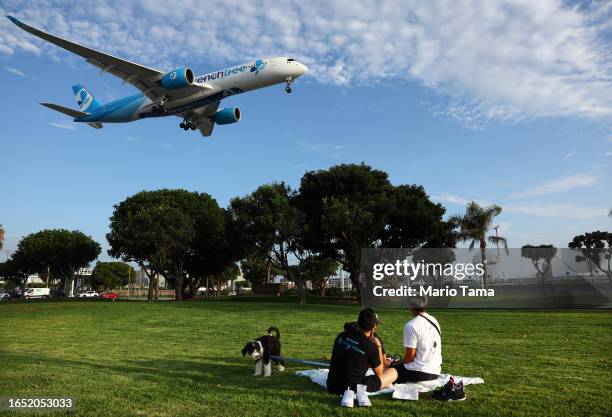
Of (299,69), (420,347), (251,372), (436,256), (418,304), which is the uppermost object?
(299,69)

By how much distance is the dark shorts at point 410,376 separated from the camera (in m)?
7.31

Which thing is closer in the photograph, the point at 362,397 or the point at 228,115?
the point at 362,397

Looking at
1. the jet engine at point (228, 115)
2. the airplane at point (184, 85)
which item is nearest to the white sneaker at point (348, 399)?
the airplane at point (184, 85)

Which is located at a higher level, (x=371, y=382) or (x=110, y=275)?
(x=110, y=275)

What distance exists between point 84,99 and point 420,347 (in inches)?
1553

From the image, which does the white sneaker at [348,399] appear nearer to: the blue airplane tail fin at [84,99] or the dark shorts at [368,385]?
the dark shorts at [368,385]

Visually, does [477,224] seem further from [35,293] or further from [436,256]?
[35,293]

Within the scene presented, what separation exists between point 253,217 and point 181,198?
16215 mm

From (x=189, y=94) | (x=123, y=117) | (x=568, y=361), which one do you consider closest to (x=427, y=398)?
(x=568, y=361)

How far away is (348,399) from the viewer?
6.59 meters

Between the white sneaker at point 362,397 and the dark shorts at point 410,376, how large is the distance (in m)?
0.96

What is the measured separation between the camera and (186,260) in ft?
199

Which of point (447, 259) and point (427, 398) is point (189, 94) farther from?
point (447, 259)

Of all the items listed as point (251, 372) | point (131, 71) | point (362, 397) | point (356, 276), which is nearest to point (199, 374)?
point (251, 372)
